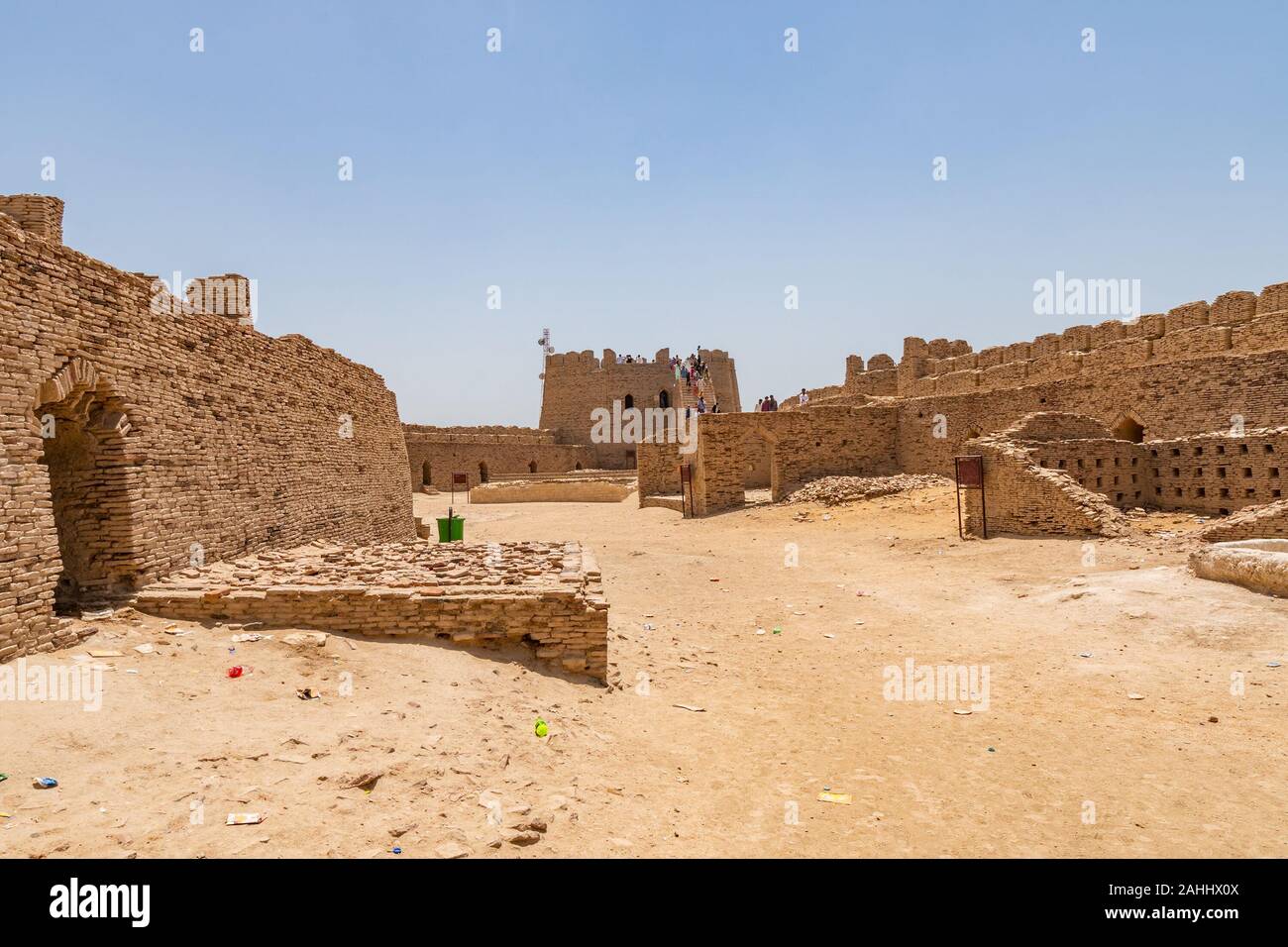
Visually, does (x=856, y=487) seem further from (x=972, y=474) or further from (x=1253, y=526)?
(x=1253, y=526)

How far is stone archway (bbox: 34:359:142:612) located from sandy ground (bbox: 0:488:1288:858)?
4.26 feet

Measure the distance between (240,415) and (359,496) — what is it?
5.12 meters

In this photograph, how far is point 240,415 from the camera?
11.1 metres

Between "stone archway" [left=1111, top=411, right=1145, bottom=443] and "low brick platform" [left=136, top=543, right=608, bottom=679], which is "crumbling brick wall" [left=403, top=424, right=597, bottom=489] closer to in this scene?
"low brick platform" [left=136, top=543, right=608, bottom=679]

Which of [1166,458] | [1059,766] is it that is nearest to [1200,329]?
[1166,458]

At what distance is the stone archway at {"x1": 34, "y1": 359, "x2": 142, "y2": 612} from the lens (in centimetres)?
770

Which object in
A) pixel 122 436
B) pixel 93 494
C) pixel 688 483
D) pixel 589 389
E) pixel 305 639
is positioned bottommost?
pixel 305 639

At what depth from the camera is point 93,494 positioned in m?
7.92

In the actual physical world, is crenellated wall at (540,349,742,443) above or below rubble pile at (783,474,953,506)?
above

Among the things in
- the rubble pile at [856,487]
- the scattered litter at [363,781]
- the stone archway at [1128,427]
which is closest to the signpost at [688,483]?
the rubble pile at [856,487]

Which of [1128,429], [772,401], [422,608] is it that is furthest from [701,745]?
[772,401]

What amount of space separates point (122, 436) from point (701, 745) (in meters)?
7.41

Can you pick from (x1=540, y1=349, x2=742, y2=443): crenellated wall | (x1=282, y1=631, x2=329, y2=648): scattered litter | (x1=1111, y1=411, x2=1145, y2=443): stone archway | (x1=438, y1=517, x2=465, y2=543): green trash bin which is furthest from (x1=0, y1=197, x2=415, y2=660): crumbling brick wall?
(x1=540, y1=349, x2=742, y2=443): crenellated wall

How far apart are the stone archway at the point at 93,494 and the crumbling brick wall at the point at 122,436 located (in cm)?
Answer: 1
